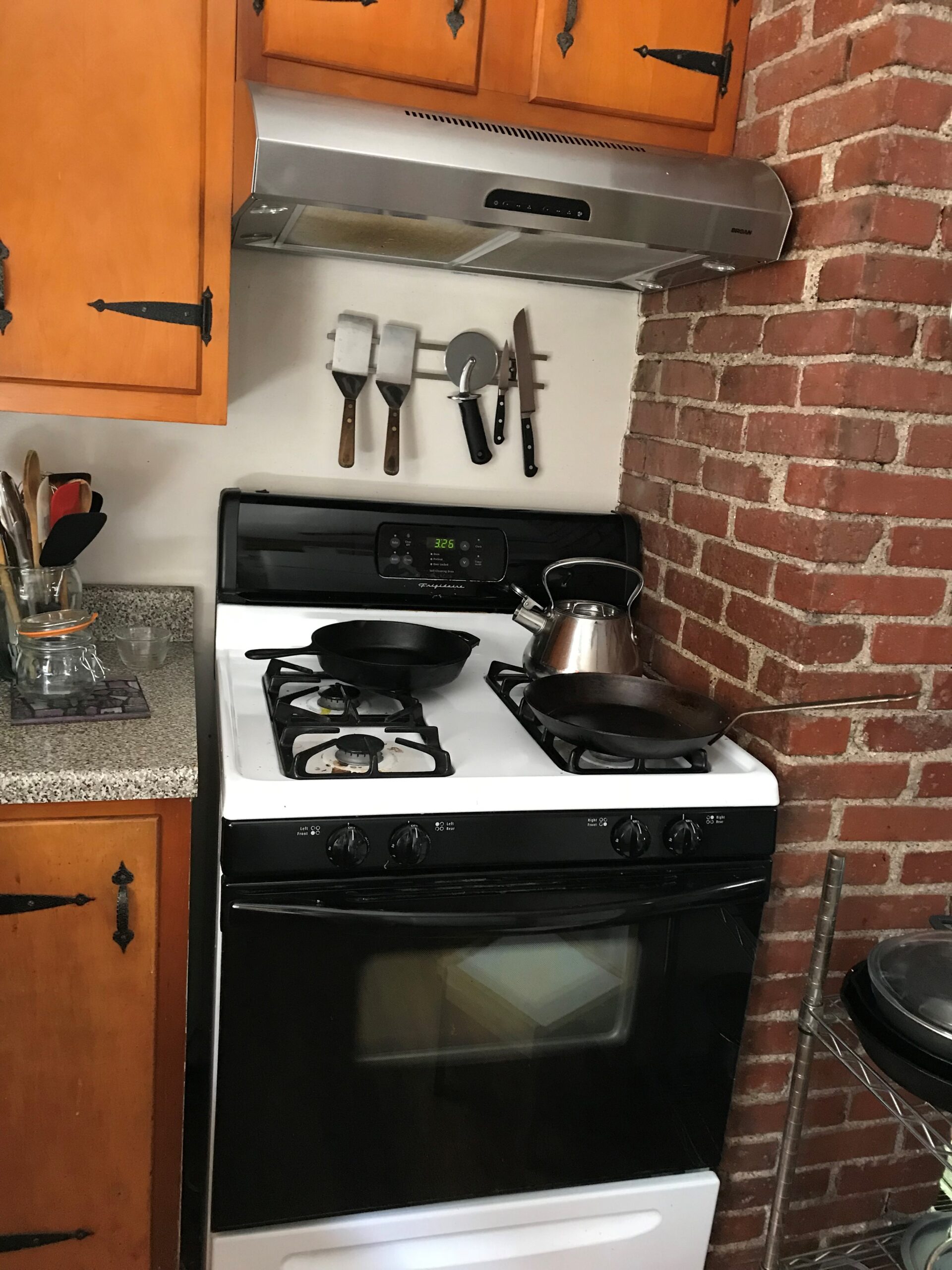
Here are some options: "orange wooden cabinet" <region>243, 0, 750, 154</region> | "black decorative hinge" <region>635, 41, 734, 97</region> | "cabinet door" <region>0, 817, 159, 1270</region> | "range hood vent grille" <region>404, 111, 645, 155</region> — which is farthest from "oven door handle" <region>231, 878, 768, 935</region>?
"black decorative hinge" <region>635, 41, 734, 97</region>

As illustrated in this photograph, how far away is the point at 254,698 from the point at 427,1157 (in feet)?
2.30

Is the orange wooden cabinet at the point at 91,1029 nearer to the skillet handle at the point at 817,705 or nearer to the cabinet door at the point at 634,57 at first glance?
the skillet handle at the point at 817,705

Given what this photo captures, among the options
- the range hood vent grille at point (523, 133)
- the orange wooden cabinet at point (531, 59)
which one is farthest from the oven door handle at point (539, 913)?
the orange wooden cabinet at point (531, 59)

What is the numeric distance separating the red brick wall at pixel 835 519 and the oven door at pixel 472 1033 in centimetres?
16

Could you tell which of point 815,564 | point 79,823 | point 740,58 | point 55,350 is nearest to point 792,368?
point 815,564

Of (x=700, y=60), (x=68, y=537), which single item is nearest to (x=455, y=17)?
(x=700, y=60)

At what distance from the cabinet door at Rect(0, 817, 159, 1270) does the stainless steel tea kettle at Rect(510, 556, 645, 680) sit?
672 mm

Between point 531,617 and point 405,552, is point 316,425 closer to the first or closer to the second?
point 405,552

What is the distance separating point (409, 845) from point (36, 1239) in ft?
2.61

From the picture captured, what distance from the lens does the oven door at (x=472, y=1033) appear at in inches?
49.4

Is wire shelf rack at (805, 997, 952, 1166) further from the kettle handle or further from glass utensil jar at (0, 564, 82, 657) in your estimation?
glass utensil jar at (0, 564, 82, 657)

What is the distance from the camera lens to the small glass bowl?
5.57ft

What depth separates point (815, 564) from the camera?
139cm

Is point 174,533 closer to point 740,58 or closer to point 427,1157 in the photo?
point 427,1157
